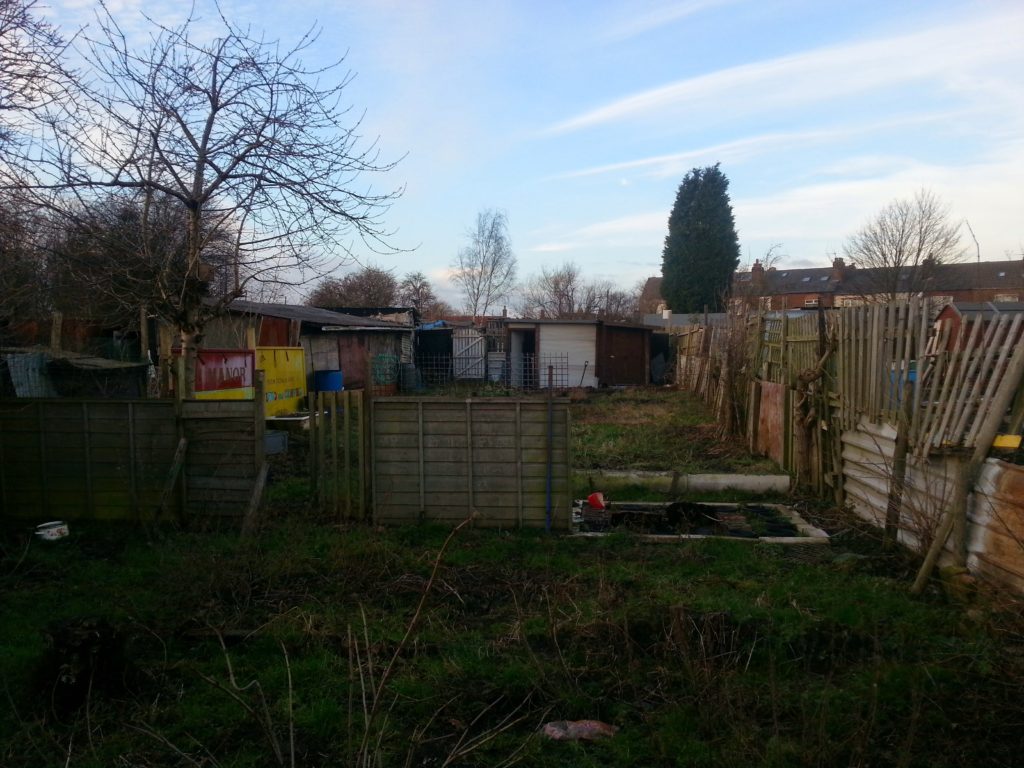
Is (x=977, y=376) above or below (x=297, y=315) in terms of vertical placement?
below

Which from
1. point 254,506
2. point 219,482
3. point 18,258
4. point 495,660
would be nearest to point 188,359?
point 219,482

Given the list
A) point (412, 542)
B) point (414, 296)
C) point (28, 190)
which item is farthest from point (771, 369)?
point (414, 296)

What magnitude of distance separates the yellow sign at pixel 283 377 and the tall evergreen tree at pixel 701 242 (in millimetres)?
34354

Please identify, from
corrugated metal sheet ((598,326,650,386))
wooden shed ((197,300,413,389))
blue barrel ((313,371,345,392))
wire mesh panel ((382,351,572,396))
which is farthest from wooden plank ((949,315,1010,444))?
corrugated metal sheet ((598,326,650,386))

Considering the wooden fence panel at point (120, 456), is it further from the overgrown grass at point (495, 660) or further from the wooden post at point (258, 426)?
the overgrown grass at point (495, 660)

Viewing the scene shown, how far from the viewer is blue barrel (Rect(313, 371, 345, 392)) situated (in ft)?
62.6

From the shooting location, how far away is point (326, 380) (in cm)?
1911

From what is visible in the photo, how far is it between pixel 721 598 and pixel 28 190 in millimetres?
8009

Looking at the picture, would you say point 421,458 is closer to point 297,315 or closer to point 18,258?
point 18,258

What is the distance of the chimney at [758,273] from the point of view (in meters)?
36.3

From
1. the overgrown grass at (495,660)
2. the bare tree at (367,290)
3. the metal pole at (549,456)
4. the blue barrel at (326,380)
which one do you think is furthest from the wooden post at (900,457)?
the bare tree at (367,290)

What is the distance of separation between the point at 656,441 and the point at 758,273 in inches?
1199

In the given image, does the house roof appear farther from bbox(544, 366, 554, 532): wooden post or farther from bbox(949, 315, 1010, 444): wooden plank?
bbox(949, 315, 1010, 444): wooden plank

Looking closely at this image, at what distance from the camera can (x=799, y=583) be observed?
596 centimetres
